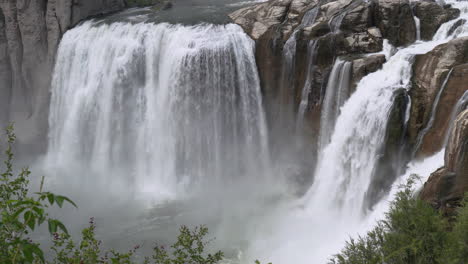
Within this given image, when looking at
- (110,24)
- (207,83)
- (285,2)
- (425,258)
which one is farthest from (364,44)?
(110,24)

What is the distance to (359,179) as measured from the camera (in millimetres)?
13094

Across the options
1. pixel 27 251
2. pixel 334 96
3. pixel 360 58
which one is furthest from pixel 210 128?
pixel 27 251

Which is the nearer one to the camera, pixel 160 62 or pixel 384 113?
pixel 384 113

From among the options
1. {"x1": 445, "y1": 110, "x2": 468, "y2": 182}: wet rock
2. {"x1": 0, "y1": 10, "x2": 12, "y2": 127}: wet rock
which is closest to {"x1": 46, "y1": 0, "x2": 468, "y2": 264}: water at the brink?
{"x1": 445, "y1": 110, "x2": 468, "y2": 182}: wet rock

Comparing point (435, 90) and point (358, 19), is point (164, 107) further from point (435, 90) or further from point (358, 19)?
point (435, 90)

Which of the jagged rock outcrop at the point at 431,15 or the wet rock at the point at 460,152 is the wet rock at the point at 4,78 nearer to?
the jagged rock outcrop at the point at 431,15

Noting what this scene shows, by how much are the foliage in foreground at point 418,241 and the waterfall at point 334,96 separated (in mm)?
6339

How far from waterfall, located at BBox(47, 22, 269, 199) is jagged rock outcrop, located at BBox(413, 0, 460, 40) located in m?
6.41

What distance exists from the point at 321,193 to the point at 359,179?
1903 millimetres

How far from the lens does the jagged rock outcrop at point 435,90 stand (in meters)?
11.0

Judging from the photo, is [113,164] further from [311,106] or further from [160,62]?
[311,106]

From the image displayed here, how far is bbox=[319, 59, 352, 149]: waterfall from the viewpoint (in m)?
14.2

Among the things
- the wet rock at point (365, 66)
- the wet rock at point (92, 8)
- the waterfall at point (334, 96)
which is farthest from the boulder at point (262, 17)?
the wet rock at point (92, 8)

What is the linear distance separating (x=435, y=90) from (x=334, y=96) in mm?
3614
